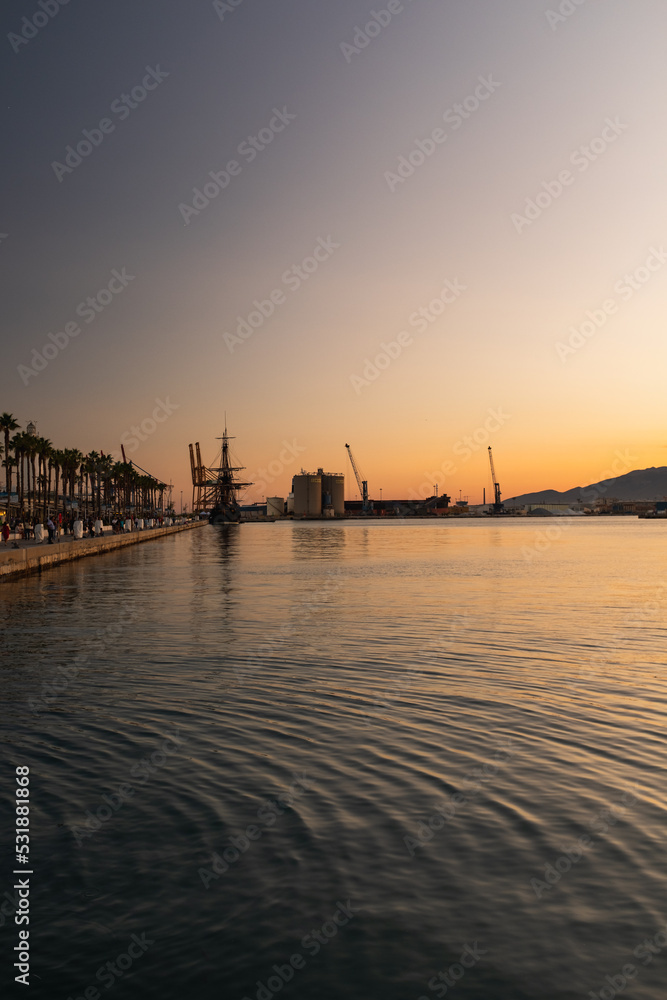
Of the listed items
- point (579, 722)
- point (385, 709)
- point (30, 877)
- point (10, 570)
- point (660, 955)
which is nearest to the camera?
point (660, 955)

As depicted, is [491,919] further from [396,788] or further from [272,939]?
[396,788]

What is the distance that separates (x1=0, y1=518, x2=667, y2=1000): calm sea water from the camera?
5719 millimetres

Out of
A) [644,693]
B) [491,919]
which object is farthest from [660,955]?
[644,693]

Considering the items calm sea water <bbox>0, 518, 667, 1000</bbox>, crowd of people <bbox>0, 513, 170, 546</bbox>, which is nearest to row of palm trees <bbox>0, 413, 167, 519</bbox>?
crowd of people <bbox>0, 513, 170, 546</bbox>

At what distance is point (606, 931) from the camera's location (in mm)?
6109

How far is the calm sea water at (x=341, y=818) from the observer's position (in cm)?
572

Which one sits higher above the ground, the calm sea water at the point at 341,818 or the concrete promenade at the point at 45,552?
the concrete promenade at the point at 45,552

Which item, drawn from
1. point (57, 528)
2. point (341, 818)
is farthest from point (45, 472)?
point (341, 818)

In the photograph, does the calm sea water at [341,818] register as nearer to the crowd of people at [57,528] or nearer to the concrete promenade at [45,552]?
the concrete promenade at [45,552]

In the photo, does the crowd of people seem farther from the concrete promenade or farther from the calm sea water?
the calm sea water

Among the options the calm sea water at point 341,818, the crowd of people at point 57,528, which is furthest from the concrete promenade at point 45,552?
the calm sea water at point 341,818

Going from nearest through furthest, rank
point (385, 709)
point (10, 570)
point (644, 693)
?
point (385, 709) < point (644, 693) < point (10, 570)

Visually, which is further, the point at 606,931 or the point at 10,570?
the point at 10,570

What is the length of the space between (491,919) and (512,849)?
53.5 inches
